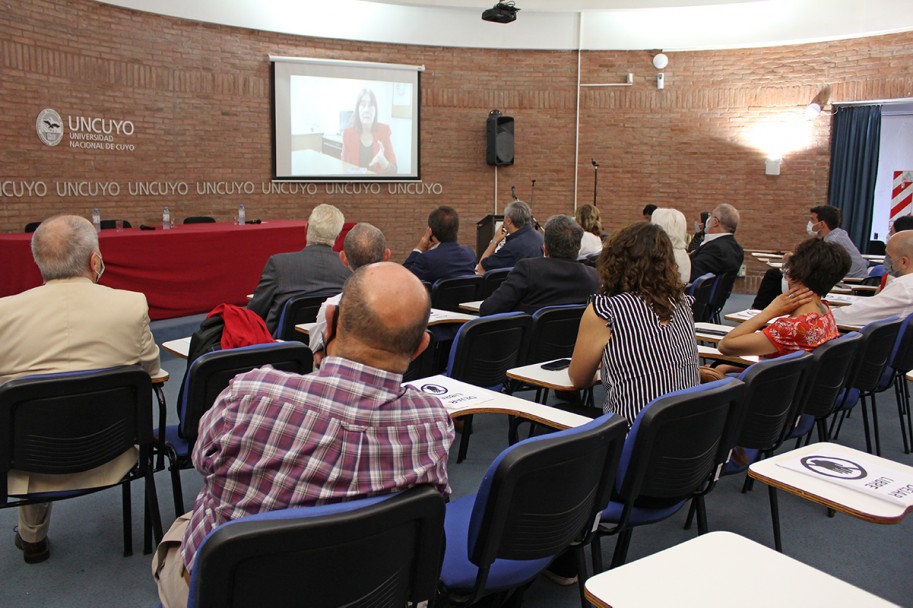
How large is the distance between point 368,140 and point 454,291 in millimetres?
6355

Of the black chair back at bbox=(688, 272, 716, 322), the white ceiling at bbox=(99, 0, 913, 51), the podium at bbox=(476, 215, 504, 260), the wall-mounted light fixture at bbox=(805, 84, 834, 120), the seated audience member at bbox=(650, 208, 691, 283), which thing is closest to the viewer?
the black chair back at bbox=(688, 272, 716, 322)

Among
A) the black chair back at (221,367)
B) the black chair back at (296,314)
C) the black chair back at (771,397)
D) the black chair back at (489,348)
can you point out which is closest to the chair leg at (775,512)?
the black chair back at (771,397)

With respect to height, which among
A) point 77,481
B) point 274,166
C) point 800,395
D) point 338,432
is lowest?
point 77,481

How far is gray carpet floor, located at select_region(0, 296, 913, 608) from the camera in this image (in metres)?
2.80

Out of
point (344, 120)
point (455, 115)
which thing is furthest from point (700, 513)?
point (455, 115)

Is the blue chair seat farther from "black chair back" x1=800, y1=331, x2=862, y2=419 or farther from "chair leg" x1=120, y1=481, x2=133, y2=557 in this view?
"black chair back" x1=800, y1=331, x2=862, y2=419

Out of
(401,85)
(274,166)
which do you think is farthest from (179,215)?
(401,85)

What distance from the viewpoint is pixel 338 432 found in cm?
153

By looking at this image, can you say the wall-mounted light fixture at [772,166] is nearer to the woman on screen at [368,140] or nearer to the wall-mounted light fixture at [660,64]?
the wall-mounted light fixture at [660,64]

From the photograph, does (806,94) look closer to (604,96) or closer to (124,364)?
(604,96)

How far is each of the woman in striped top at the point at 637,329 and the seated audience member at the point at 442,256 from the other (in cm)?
266

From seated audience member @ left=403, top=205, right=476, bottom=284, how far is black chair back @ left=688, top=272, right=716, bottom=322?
6.31 ft

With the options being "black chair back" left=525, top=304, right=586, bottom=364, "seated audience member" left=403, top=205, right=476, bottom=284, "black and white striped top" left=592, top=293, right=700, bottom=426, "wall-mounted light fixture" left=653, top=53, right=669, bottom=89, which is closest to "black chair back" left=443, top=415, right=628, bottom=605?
"black and white striped top" left=592, top=293, right=700, bottom=426

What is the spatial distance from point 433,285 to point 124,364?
8.89 feet
